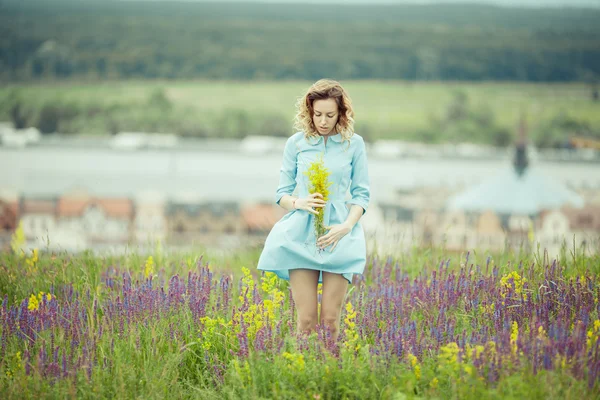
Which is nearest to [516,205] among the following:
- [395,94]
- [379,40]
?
[395,94]

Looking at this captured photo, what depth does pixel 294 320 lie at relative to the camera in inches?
137

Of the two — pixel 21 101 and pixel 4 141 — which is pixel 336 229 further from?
pixel 21 101

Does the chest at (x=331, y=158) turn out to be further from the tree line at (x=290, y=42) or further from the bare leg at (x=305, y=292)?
the tree line at (x=290, y=42)

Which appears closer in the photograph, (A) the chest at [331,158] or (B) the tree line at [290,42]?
(A) the chest at [331,158]

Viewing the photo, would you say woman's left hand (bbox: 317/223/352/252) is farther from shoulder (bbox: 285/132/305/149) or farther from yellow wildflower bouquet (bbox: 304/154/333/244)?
shoulder (bbox: 285/132/305/149)

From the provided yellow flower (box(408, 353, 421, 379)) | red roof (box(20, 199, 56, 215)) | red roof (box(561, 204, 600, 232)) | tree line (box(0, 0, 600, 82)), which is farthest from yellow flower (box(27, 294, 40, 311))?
tree line (box(0, 0, 600, 82))

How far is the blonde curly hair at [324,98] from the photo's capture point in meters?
2.88

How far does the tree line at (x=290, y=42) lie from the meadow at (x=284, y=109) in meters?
1.53

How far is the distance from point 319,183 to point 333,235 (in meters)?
0.23

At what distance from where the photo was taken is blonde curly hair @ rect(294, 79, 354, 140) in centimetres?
288

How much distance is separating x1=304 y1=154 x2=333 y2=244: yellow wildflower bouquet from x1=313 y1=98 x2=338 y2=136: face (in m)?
0.14

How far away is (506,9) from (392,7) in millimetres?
11699

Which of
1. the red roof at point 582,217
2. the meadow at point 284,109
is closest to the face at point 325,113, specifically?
the red roof at point 582,217

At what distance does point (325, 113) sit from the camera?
2.89 meters
